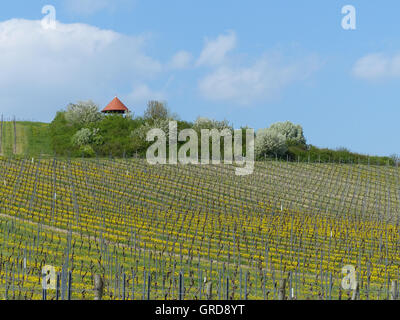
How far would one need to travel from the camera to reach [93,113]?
7725 centimetres

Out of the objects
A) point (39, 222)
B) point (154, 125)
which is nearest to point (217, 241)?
point (39, 222)

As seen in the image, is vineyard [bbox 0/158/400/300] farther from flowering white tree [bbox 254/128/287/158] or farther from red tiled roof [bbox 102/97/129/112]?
red tiled roof [bbox 102/97/129/112]

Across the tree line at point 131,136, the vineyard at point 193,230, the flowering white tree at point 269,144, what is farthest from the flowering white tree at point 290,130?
the vineyard at point 193,230

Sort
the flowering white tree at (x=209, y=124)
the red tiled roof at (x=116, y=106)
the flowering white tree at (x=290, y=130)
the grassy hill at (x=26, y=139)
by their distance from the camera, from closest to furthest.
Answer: the grassy hill at (x=26, y=139)
the flowering white tree at (x=209, y=124)
the flowering white tree at (x=290, y=130)
the red tiled roof at (x=116, y=106)

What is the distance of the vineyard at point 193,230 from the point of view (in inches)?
882

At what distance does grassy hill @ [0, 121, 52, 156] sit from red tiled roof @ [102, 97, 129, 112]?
8.28m

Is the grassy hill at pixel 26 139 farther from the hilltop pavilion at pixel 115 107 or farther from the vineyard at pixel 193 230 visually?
the vineyard at pixel 193 230

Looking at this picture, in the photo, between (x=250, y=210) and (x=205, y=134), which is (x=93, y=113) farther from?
(x=250, y=210)

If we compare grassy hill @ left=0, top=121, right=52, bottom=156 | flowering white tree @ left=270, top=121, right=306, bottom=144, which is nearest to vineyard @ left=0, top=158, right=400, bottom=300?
grassy hill @ left=0, top=121, right=52, bottom=156

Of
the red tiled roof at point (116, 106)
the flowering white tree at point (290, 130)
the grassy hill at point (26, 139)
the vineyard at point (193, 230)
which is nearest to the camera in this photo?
the vineyard at point (193, 230)

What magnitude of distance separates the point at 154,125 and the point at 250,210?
31200 millimetres

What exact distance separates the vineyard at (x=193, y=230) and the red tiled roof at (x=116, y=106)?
2850 centimetres

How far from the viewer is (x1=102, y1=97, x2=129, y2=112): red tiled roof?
84.8 metres
